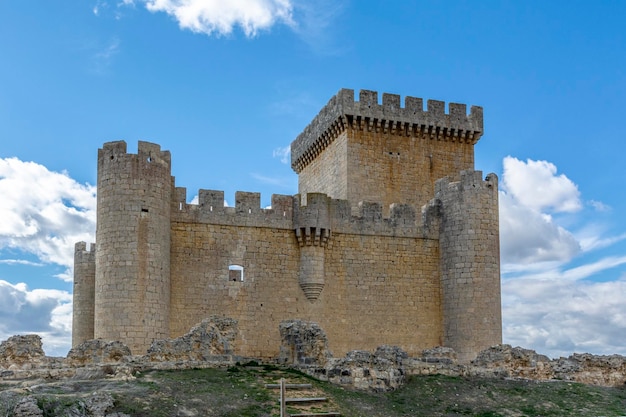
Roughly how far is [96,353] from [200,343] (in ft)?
8.55

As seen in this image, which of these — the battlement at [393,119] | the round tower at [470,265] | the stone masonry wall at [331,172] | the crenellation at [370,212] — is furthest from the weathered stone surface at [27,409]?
the battlement at [393,119]

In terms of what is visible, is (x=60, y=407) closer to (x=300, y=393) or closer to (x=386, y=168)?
(x=300, y=393)

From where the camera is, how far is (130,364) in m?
18.8

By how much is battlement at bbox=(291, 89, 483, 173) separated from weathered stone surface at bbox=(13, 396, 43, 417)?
1748cm

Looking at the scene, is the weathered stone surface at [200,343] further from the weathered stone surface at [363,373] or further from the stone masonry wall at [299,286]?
the stone masonry wall at [299,286]

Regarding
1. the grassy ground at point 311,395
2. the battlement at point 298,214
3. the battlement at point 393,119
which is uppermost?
the battlement at point 393,119

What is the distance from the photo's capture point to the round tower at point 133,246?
22547 millimetres

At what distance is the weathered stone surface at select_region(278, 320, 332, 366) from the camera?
20.9m

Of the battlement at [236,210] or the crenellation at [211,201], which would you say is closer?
the battlement at [236,210]

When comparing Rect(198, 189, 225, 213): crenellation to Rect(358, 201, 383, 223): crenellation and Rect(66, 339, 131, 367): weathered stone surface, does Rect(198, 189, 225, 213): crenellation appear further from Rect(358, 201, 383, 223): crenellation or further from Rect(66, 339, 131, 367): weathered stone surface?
Rect(66, 339, 131, 367): weathered stone surface

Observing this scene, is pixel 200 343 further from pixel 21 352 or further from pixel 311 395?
pixel 21 352

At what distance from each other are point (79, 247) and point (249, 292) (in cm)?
734

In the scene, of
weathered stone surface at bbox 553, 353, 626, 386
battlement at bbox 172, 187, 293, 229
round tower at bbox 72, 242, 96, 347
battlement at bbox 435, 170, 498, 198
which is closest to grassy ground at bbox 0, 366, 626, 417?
weathered stone surface at bbox 553, 353, 626, 386

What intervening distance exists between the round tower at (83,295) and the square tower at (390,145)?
374 inches
